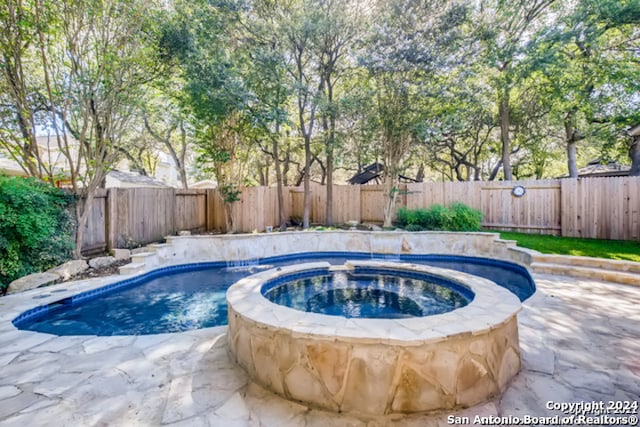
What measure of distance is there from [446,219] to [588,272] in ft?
12.1

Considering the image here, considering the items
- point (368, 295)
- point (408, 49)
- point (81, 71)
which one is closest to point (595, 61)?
point (408, 49)

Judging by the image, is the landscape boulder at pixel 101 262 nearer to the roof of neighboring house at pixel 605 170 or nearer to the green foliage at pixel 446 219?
the green foliage at pixel 446 219

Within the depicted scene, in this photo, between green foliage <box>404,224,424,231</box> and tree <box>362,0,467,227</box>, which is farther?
green foliage <box>404,224,424,231</box>

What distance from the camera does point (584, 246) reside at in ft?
23.9

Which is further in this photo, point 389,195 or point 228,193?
point 389,195

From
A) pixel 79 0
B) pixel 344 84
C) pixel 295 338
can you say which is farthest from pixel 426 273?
pixel 344 84

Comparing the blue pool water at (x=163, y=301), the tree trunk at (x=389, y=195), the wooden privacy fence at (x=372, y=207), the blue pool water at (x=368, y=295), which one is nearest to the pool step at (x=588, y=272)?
the blue pool water at (x=163, y=301)

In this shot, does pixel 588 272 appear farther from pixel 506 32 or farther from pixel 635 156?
pixel 506 32

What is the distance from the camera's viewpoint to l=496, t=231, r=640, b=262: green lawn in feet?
20.9

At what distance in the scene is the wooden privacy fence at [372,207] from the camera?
765 cm

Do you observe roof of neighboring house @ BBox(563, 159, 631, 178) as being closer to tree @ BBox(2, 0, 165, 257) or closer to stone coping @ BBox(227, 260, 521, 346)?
stone coping @ BBox(227, 260, 521, 346)

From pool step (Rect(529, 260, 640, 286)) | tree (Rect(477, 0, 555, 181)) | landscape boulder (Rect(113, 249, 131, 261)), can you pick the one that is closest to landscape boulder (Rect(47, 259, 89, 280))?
landscape boulder (Rect(113, 249, 131, 261))

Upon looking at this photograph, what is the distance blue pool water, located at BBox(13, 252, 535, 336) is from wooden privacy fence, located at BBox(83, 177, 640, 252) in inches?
86.7

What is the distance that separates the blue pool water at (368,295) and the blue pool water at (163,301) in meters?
1.08
